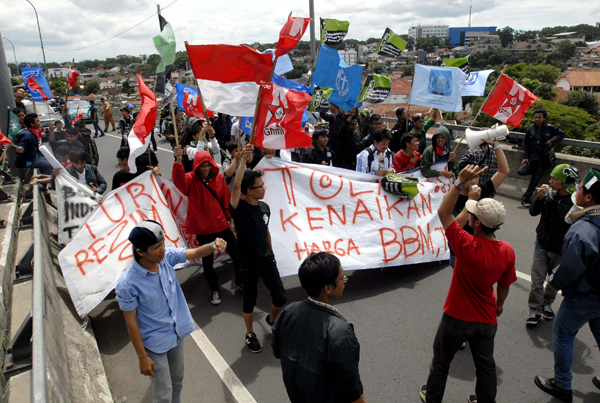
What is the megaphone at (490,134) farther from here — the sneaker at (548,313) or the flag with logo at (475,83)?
the flag with logo at (475,83)

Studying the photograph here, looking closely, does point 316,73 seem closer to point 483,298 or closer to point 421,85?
point 421,85

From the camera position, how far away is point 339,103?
7.29m

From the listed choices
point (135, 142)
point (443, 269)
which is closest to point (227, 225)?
point (135, 142)

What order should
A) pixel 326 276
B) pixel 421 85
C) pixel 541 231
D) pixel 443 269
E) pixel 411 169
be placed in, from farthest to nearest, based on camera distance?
pixel 421 85 → pixel 411 169 → pixel 443 269 → pixel 541 231 → pixel 326 276

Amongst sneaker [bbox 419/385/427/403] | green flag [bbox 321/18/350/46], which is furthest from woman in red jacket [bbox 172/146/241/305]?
green flag [bbox 321/18/350/46]

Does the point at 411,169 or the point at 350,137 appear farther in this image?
the point at 350,137

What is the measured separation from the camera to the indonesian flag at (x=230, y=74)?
14.0ft

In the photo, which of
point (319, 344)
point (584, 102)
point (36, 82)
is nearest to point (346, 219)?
point (319, 344)

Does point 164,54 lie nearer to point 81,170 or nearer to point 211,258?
point 81,170

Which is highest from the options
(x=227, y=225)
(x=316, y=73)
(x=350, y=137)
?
(x=316, y=73)

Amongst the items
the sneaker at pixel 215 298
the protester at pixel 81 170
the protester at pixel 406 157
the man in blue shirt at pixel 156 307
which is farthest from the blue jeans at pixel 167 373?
the protester at pixel 406 157

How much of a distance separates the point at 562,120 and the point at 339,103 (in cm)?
4830

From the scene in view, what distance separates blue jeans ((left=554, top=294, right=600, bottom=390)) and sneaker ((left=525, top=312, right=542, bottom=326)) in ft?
3.01

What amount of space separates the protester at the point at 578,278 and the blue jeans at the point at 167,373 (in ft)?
9.19
